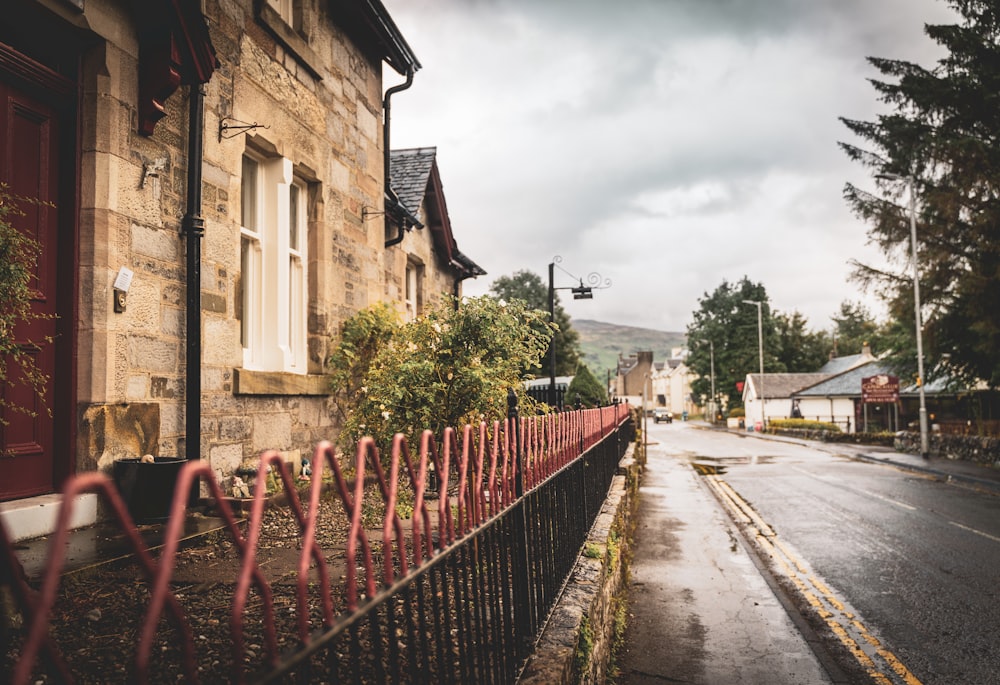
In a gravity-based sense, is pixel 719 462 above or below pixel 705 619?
below

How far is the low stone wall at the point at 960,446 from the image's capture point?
831 inches

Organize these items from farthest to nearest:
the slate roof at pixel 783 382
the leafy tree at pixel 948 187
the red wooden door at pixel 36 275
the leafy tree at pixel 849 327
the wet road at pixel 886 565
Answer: the leafy tree at pixel 849 327 → the slate roof at pixel 783 382 → the leafy tree at pixel 948 187 → the wet road at pixel 886 565 → the red wooden door at pixel 36 275

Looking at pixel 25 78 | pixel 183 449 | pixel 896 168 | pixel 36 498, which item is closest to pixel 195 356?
pixel 183 449

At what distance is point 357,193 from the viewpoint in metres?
9.41

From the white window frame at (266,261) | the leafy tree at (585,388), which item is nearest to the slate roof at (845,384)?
the leafy tree at (585,388)

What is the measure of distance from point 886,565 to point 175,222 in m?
8.18

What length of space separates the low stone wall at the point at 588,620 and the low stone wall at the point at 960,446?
19524 mm

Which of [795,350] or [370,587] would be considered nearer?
[370,587]

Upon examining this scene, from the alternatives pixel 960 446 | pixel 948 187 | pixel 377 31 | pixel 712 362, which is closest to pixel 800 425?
pixel 712 362

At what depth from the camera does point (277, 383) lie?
7.22 meters

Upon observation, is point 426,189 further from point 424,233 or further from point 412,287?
point 412,287

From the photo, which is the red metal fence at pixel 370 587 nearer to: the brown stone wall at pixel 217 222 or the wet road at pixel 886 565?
the brown stone wall at pixel 217 222

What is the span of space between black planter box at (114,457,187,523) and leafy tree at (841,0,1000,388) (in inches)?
760

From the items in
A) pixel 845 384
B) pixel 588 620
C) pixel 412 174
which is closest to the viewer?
pixel 588 620
